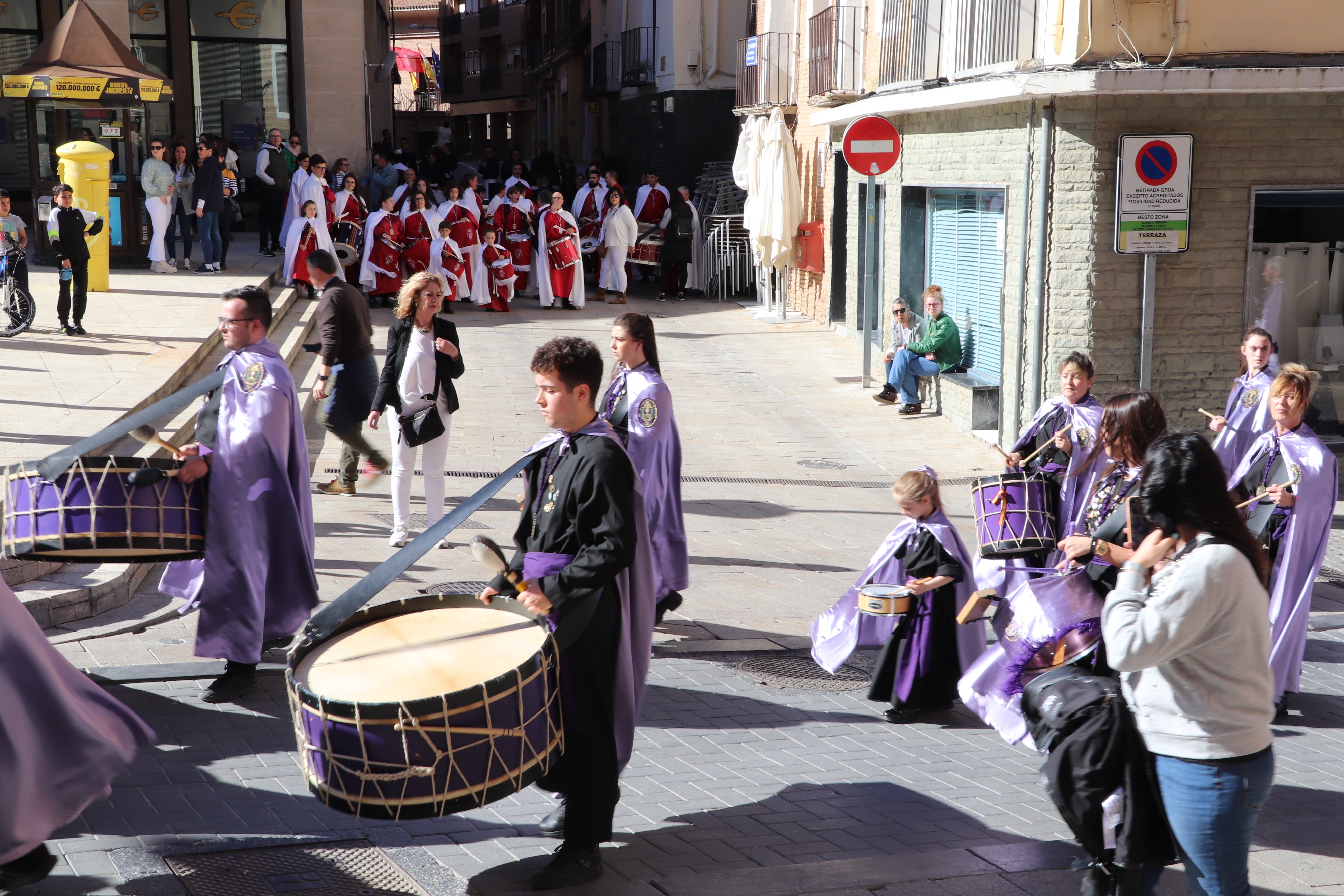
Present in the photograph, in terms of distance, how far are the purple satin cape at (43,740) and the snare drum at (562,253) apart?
1803cm

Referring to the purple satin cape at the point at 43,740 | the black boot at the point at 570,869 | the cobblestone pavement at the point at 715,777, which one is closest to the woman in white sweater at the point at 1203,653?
the cobblestone pavement at the point at 715,777

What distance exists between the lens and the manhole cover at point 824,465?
506 inches

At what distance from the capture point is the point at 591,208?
2436 cm

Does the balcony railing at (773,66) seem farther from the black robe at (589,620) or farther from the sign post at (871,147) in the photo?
the black robe at (589,620)

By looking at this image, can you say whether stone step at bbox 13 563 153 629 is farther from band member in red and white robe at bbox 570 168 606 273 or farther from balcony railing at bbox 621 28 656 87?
balcony railing at bbox 621 28 656 87

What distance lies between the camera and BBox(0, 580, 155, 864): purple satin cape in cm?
407

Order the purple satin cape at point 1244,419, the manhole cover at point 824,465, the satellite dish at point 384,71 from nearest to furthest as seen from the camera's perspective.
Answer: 1. the purple satin cape at point 1244,419
2. the manhole cover at point 824,465
3. the satellite dish at point 384,71

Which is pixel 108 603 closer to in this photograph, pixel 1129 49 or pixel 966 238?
pixel 1129 49

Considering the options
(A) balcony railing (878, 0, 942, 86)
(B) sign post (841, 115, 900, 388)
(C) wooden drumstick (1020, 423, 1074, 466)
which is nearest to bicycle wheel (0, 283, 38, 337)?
(B) sign post (841, 115, 900, 388)

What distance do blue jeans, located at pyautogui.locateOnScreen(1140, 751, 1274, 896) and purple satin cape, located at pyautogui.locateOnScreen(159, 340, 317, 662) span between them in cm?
410

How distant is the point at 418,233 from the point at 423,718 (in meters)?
18.0

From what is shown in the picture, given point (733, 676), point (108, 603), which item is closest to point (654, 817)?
point (733, 676)

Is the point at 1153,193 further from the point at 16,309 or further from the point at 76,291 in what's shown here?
the point at 16,309

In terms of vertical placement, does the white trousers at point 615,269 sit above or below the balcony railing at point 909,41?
below
